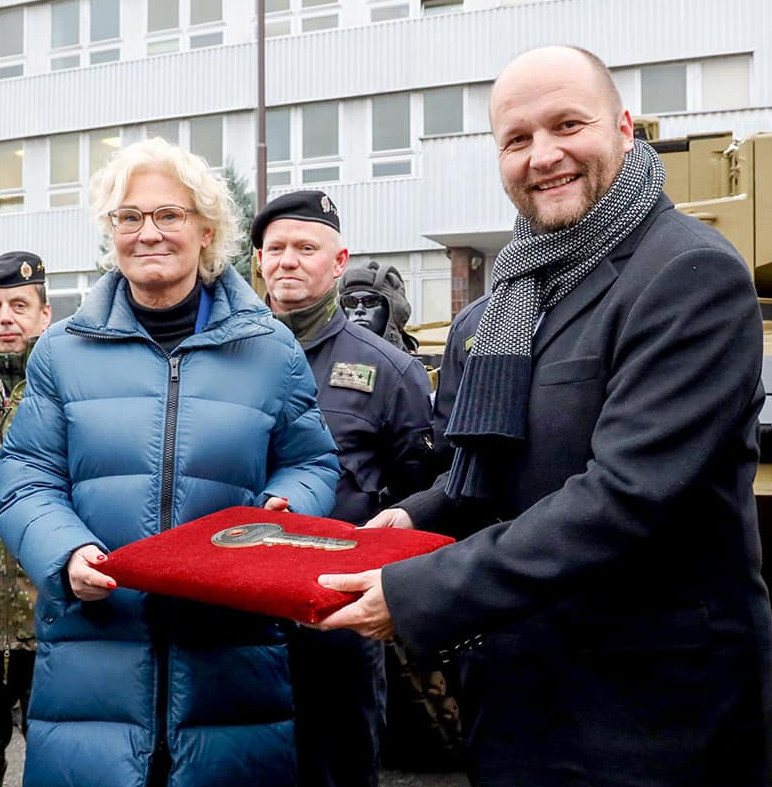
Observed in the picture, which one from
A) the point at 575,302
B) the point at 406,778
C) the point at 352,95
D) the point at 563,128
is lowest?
the point at 406,778

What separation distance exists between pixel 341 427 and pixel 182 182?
118 centimetres

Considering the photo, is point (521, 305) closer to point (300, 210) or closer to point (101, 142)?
point (300, 210)

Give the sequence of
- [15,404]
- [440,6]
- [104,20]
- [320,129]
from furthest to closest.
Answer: [104,20], [320,129], [440,6], [15,404]

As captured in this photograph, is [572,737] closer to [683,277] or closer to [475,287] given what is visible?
[683,277]

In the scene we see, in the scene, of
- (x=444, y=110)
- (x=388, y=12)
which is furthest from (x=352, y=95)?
(x=444, y=110)

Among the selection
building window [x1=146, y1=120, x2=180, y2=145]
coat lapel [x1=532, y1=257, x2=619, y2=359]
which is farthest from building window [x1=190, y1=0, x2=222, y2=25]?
coat lapel [x1=532, y1=257, x2=619, y2=359]

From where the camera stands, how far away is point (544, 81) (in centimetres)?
198

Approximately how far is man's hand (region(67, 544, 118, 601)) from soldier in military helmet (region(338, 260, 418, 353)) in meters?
3.12

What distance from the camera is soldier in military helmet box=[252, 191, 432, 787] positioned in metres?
3.31

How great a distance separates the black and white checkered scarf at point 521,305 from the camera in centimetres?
196

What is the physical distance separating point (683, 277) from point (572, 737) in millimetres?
855

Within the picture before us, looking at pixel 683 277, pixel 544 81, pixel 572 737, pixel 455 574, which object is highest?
pixel 544 81

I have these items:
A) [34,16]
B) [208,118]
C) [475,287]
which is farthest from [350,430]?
[34,16]

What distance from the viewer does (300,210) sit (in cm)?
376
